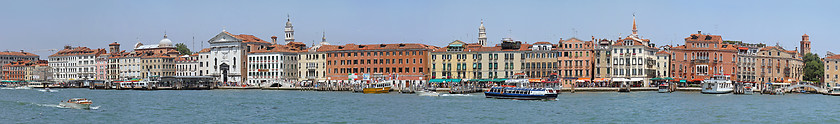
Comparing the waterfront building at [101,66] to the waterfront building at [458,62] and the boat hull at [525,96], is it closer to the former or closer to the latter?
the waterfront building at [458,62]

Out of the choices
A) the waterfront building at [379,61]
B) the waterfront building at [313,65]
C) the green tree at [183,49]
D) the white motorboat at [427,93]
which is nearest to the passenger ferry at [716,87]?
the white motorboat at [427,93]

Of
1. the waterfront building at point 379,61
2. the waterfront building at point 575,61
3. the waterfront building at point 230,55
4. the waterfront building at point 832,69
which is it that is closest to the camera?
the waterfront building at point 575,61

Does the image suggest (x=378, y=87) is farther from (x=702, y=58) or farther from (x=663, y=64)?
(x=702, y=58)

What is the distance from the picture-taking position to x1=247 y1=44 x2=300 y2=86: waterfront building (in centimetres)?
11912

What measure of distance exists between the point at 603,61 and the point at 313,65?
33688mm

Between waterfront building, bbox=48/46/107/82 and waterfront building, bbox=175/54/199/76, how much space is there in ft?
65.7

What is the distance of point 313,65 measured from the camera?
117 m

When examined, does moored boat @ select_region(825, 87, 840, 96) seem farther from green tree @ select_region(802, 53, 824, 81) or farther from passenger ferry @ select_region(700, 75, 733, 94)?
green tree @ select_region(802, 53, 824, 81)

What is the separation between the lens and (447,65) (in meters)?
107

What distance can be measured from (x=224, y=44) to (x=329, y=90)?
26742mm

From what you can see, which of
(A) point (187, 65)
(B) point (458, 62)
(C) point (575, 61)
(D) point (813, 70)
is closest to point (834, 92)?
(C) point (575, 61)

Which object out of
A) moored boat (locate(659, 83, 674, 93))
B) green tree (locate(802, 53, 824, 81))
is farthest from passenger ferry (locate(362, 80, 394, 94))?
green tree (locate(802, 53, 824, 81))

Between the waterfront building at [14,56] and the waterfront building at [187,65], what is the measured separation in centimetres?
5570

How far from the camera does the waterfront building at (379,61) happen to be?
355 ft
